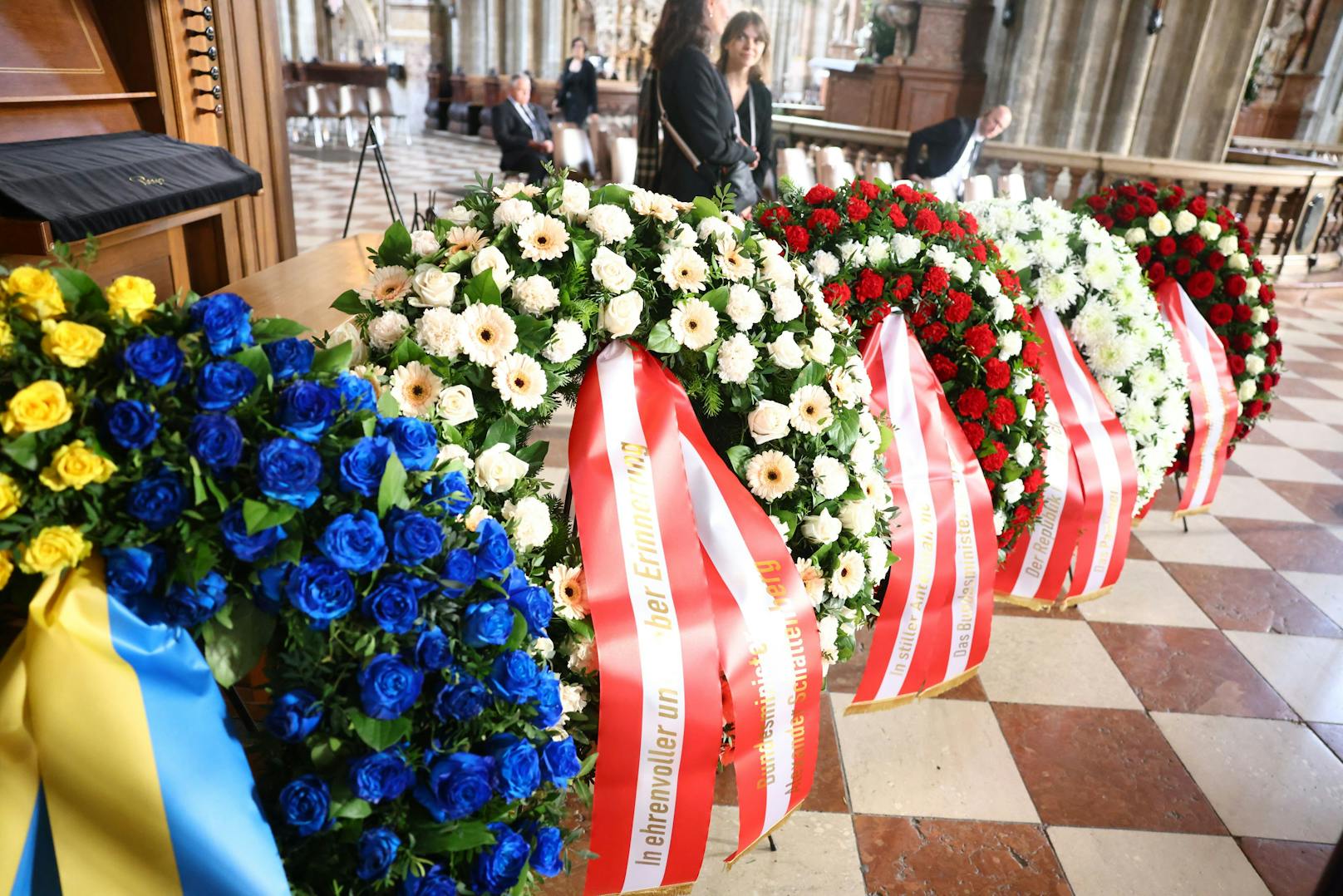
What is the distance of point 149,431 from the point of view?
0.91m

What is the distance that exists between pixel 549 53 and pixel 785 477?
16.5 meters

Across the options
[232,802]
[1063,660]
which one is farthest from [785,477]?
[1063,660]

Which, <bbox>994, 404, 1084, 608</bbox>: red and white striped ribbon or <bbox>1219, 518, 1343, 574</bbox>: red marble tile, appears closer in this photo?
<bbox>994, 404, 1084, 608</bbox>: red and white striped ribbon

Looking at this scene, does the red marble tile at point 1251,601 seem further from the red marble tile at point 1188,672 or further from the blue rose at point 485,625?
the blue rose at point 485,625

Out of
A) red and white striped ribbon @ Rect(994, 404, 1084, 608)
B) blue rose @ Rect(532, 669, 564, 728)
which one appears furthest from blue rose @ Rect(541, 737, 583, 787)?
red and white striped ribbon @ Rect(994, 404, 1084, 608)

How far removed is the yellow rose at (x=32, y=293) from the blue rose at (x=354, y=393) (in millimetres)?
289

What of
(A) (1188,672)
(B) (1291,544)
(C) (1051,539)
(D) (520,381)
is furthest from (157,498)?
(B) (1291,544)

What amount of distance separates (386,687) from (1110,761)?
196 cm

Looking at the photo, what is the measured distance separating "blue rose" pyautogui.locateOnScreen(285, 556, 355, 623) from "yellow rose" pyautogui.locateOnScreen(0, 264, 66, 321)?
0.37m

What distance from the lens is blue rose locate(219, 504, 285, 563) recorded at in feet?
3.03

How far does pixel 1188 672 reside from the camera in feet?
8.63

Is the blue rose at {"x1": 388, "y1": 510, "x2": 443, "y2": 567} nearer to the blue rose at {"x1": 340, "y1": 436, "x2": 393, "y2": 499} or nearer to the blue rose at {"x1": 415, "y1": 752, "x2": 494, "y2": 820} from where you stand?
the blue rose at {"x1": 340, "y1": 436, "x2": 393, "y2": 499}

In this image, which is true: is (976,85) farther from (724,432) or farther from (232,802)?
(232,802)

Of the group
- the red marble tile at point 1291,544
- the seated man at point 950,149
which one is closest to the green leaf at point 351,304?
the red marble tile at point 1291,544
